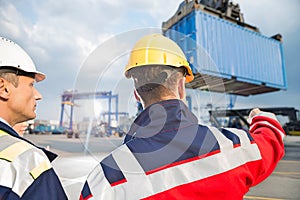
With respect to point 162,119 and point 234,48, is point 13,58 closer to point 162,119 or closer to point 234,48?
point 162,119

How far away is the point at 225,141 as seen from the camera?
32.4 inches

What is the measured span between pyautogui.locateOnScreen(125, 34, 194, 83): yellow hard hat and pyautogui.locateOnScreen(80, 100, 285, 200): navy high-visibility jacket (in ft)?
0.92

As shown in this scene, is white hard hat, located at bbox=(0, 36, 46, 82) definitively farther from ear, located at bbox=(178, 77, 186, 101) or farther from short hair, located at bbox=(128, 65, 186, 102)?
ear, located at bbox=(178, 77, 186, 101)

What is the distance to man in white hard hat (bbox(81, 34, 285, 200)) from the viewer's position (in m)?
0.71

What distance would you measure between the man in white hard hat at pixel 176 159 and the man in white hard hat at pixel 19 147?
297 millimetres

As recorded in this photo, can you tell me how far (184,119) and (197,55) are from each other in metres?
5.30

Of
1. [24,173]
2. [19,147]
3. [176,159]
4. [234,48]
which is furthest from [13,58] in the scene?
[234,48]

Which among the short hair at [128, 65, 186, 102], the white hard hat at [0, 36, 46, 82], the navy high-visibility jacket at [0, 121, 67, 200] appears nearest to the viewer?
the navy high-visibility jacket at [0, 121, 67, 200]

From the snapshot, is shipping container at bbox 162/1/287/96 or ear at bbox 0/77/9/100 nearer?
ear at bbox 0/77/9/100

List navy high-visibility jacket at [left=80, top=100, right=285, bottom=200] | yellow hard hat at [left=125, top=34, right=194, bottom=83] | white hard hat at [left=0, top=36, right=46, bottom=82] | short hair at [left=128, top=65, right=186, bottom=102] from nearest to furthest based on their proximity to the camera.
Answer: navy high-visibility jacket at [left=80, top=100, right=285, bottom=200], short hair at [left=128, top=65, right=186, bottom=102], yellow hard hat at [left=125, top=34, right=194, bottom=83], white hard hat at [left=0, top=36, right=46, bottom=82]

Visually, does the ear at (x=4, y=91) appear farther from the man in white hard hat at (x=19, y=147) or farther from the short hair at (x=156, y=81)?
the short hair at (x=156, y=81)

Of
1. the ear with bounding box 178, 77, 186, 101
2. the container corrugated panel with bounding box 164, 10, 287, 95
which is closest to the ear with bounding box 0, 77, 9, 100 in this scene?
the ear with bounding box 178, 77, 186, 101

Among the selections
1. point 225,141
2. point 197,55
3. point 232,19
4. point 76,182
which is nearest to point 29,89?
point 225,141

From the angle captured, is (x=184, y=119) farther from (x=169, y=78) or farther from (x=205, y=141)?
(x=169, y=78)
